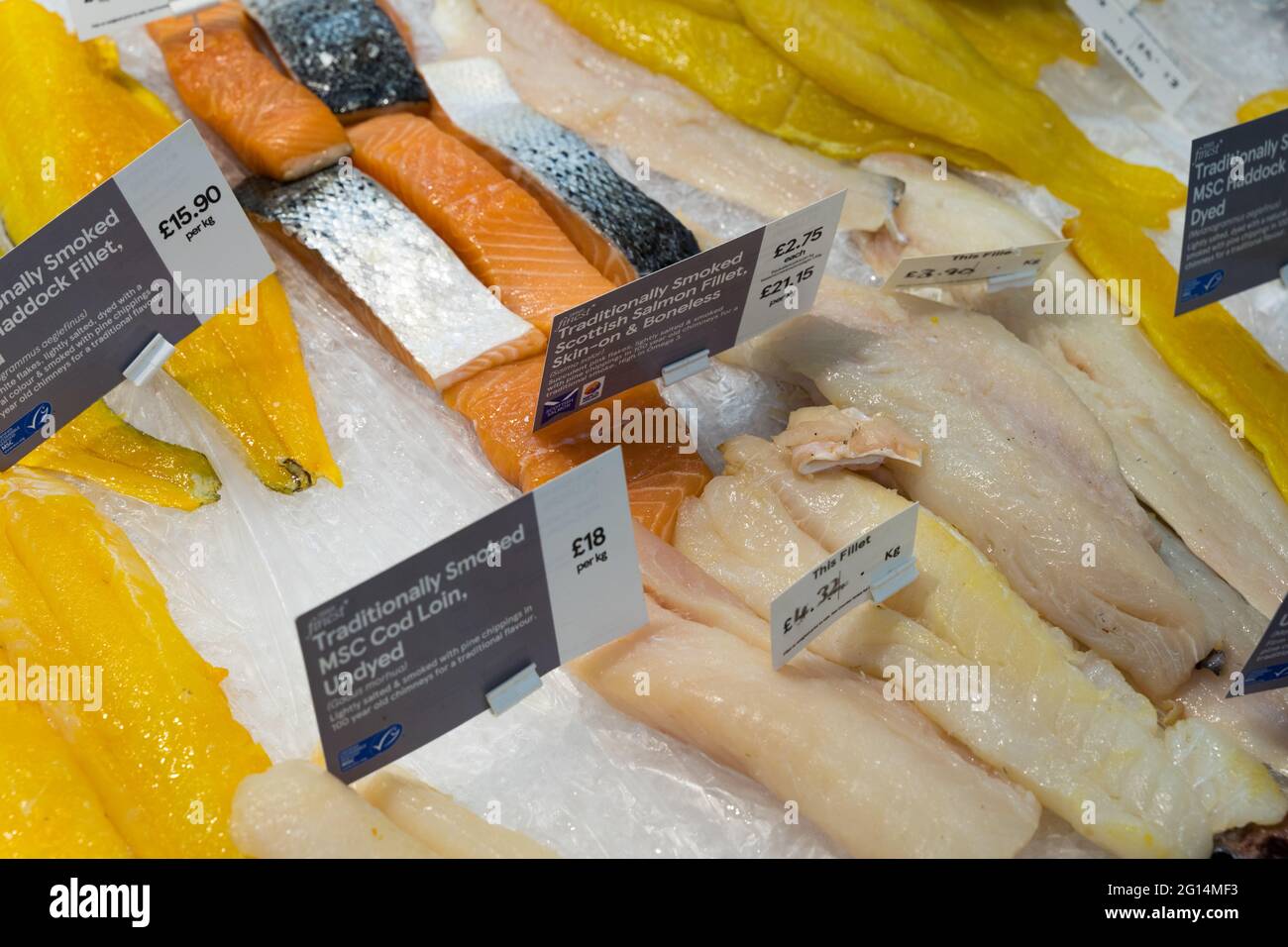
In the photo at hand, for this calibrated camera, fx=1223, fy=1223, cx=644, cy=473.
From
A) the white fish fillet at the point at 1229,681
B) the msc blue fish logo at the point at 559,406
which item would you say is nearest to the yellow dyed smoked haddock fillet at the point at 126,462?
the msc blue fish logo at the point at 559,406

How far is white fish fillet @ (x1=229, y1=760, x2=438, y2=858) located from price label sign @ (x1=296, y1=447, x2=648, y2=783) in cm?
5

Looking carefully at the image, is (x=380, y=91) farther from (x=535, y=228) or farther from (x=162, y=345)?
(x=162, y=345)

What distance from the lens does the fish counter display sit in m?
1.91

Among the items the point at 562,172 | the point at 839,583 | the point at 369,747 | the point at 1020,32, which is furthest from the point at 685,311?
the point at 1020,32

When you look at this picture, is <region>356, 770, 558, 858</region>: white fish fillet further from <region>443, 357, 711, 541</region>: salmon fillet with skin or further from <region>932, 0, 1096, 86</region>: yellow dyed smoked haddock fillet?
<region>932, 0, 1096, 86</region>: yellow dyed smoked haddock fillet

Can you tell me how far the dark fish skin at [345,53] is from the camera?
3039mm

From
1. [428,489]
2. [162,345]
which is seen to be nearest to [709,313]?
[428,489]

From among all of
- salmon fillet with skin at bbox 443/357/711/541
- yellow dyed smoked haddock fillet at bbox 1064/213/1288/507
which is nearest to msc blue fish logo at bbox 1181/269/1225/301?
yellow dyed smoked haddock fillet at bbox 1064/213/1288/507

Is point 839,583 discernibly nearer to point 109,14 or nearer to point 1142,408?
point 1142,408

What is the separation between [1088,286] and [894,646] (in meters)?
1.23

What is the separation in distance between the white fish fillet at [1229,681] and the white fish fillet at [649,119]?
1.12 m

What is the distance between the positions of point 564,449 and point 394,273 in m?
0.62
